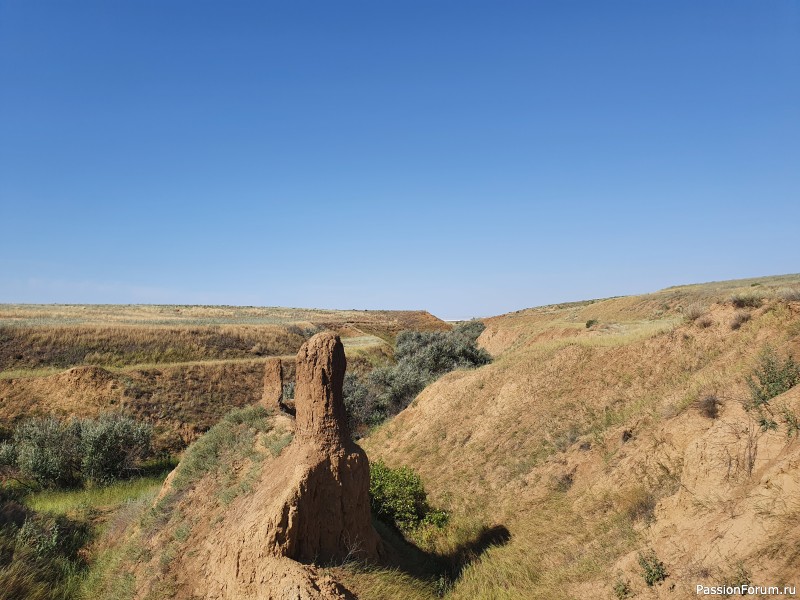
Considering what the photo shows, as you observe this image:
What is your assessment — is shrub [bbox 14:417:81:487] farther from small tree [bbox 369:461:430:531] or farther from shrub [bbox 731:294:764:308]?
shrub [bbox 731:294:764:308]

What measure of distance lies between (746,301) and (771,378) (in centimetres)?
833

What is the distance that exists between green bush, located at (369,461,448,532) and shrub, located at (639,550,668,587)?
6355 mm

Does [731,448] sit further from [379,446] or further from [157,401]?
[157,401]

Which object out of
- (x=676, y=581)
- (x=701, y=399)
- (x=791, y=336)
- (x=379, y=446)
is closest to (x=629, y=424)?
(x=701, y=399)

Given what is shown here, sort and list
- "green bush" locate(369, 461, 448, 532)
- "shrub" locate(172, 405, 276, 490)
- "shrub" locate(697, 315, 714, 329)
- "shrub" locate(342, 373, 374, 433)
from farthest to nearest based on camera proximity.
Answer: "shrub" locate(342, 373, 374, 433) → "shrub" locate(697, 315, 714, 329) → "green bush" locate(369, 461, 448, 532) → "shrub" locate(172, 405, 276, 490)

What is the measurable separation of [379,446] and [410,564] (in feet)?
43.3

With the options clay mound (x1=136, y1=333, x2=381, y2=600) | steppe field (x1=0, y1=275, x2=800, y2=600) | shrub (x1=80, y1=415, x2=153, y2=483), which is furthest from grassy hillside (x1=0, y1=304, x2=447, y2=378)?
clay mound (x1=136, y1=333, x2=381, y2=600)

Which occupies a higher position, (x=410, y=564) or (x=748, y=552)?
(x=748, y=552)

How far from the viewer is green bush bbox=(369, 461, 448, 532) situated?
1351cm

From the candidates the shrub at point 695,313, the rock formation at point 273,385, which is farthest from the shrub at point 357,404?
the shrub at point 695,313

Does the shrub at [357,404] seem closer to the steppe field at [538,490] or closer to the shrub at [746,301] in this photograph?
the steppe field at [538,490]

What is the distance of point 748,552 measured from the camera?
6684mm

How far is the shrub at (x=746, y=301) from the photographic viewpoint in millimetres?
17009

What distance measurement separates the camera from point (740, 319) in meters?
16.1
